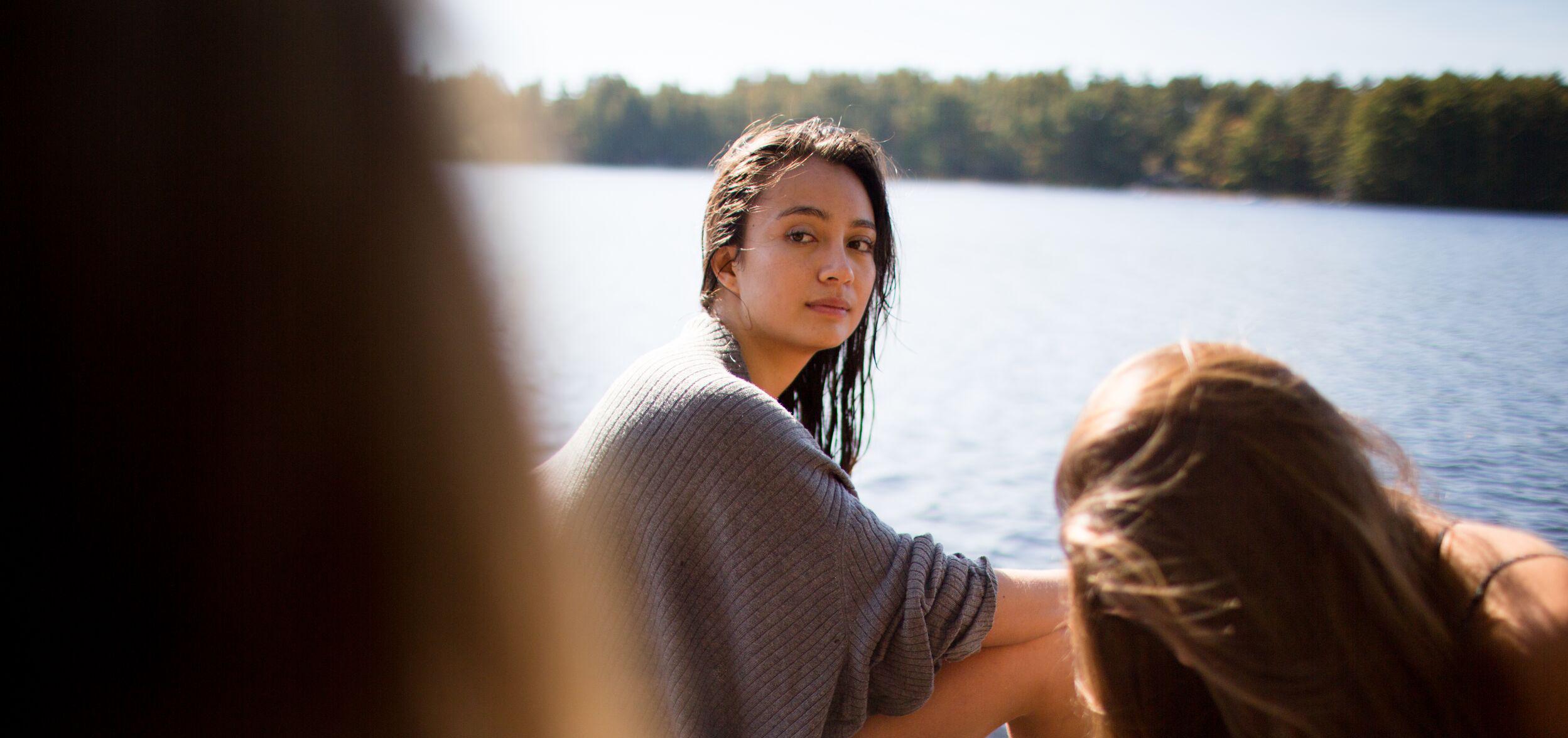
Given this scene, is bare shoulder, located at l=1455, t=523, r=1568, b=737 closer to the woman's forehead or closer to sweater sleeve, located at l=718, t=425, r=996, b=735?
sweater sleeve, located at l=718, t=425, r=996, b=735

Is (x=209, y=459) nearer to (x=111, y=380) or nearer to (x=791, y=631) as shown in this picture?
(x=111, y=380)

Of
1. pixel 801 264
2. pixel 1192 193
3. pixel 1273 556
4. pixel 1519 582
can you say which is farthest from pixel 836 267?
pixel 1192 193

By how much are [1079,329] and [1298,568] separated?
929 centimetres

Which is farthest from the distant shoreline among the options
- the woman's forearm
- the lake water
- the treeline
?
the woman's forearm

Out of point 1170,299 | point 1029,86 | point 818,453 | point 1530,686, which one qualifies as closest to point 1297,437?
point 1530,686

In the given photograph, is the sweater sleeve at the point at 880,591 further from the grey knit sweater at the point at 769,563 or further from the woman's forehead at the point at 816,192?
the woman's forehead at the point at 816,192

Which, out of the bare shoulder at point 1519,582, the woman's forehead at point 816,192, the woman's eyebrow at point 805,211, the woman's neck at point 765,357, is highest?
the woman's forehead at point 816,192

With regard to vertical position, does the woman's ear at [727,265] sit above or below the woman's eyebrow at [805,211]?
below

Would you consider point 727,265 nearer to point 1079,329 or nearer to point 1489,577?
point 1489,577

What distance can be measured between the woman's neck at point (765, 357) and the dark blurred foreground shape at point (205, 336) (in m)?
0.91

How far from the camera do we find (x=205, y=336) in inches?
34.1

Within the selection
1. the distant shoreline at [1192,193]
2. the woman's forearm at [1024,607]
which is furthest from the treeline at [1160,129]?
the woman's forearm at [1024,607]

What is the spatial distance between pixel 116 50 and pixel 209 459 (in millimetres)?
329

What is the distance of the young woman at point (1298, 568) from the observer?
92cm
